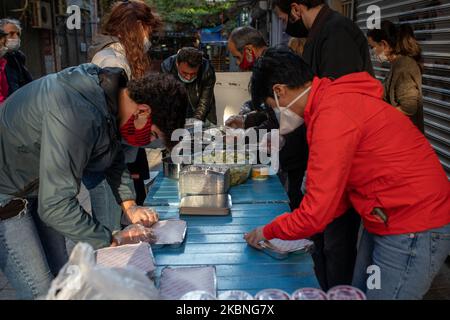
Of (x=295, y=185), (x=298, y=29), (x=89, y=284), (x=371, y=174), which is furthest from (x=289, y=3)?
(x=89, y=284)

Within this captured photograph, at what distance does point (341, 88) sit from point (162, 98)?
2.25 ft

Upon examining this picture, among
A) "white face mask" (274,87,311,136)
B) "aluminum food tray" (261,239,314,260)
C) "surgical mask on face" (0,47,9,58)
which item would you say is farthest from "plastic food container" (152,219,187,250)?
"surgical mask on face" (0,47,9,58)

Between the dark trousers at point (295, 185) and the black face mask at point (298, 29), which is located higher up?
the black face mask at point (298, 29)

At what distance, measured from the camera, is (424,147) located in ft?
5.25

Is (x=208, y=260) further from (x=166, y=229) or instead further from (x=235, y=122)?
(x=235, y=122)

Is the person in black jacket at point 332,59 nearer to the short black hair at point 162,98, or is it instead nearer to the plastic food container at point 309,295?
the short black hair at point 162,98

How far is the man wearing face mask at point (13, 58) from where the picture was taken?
4.97 m

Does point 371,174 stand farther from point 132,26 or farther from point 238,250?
point 132,26

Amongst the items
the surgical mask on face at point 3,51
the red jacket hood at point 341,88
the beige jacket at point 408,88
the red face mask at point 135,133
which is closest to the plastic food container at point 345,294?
the red jacket hood at point 341,88

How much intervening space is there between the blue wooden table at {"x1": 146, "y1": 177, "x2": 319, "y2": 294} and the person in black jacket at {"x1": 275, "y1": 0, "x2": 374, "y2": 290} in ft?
1.29

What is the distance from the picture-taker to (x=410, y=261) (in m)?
1.58

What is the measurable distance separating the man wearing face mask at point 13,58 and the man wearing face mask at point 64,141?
377 centimetres

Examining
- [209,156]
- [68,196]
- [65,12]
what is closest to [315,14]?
[209,156]
